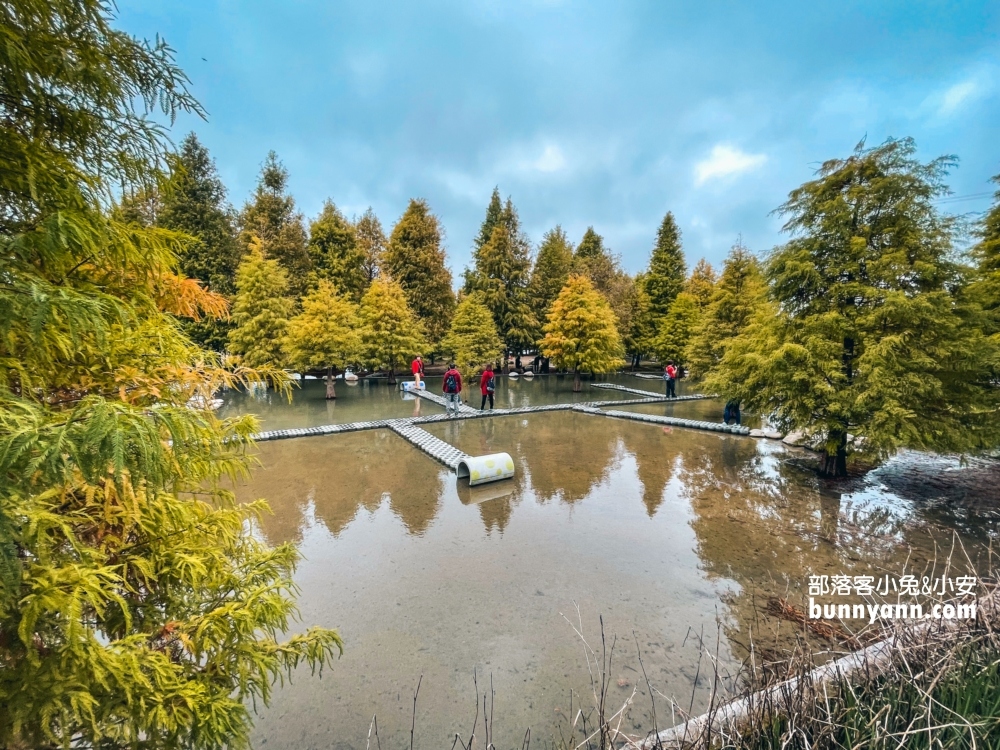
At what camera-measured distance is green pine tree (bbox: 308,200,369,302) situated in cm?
2548

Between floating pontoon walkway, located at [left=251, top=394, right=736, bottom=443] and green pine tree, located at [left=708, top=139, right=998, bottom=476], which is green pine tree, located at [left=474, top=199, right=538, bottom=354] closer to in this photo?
floating pontoon walkway, located at [left=251, top=394, right=736, bottom=443]

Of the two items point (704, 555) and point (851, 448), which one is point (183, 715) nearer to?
point (704, 555)

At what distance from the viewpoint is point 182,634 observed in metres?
2.15

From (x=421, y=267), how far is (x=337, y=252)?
499 centimetres

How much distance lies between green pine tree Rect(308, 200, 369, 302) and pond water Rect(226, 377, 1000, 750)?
17.2 m

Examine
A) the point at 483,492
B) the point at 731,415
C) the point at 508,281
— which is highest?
the point at 508,281

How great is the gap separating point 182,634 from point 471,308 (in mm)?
19820

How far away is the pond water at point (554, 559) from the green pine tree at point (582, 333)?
9.25m

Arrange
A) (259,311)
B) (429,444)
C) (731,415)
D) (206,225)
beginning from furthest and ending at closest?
1. (206,225)
2. (259,311)
3. (731,415)
4. (429,444)

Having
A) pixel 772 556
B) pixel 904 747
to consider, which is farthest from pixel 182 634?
pixel 772 556

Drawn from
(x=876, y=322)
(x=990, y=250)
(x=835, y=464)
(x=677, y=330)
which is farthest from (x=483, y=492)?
(x=677, y=330)

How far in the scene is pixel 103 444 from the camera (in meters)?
1.47

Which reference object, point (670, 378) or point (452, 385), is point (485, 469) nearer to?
point (452, 385)

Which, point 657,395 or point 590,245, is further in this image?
point 590,245
